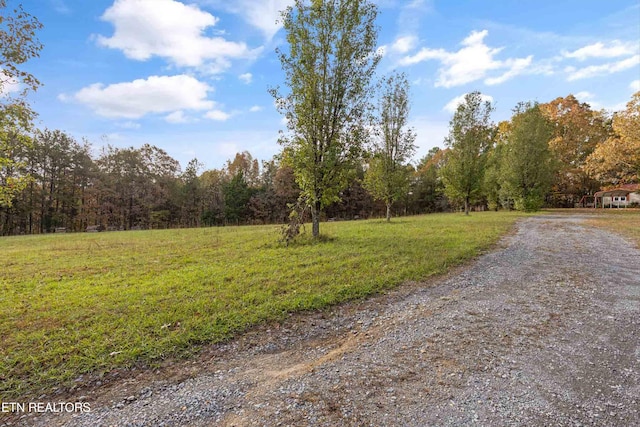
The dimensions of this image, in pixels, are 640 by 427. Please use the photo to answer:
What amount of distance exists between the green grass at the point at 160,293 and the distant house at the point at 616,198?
42997mm

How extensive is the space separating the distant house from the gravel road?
46.8 meters

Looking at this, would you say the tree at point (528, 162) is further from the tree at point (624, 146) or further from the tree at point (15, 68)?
the tree at point (15, 68)

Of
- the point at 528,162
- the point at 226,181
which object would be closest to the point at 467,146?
the point at 528,162

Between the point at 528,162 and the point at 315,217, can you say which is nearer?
the point at 315,217

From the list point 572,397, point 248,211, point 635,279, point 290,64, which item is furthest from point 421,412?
point 248,211

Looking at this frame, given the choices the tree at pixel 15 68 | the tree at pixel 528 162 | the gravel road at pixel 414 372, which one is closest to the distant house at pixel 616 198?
the tree at pixel 528 162

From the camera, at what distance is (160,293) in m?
5.45

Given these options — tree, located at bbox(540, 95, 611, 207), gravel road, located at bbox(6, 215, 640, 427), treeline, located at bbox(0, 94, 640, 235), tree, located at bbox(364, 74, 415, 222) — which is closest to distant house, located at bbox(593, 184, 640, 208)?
treeline, located at bbox(0, 94, 640, 235)

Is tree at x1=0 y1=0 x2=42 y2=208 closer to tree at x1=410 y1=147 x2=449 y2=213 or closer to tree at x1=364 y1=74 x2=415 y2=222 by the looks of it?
tree at x1=364 y1=74 x2=415 y2=222

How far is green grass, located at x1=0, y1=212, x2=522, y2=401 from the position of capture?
346 centimetres

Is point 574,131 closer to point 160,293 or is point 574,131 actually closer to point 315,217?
point 315,217

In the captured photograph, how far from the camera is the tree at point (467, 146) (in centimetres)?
2342

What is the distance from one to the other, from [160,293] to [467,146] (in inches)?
949

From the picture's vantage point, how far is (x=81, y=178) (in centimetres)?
3166
